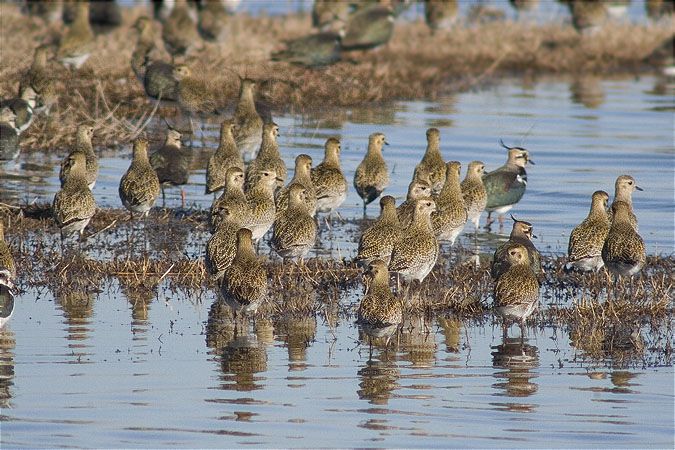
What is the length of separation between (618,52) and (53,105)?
17.7 meters

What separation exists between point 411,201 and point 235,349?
4129 mm

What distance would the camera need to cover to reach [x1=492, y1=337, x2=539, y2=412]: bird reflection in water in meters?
9.16

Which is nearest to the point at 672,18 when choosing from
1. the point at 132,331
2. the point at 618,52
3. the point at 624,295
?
the point at 618,52

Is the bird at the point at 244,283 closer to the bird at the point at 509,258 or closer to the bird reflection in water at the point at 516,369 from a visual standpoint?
the bird reflection in water at the point at 516,369

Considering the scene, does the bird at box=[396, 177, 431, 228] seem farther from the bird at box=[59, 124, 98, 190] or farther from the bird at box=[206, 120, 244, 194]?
the bird at box=[59, 124, 98, 190]

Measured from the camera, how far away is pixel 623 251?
12.1m

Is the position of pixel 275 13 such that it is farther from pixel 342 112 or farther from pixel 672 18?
pixel 342 112

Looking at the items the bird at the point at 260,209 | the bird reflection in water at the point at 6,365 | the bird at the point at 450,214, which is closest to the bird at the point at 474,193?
the bird at the point at 450,214

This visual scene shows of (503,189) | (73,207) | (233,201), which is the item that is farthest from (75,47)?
(233,201)

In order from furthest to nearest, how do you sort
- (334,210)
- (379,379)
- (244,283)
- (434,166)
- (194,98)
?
1. (194,98)
2. (334,210)
3. (434,166)
4. (244,283)
5. (379,379)

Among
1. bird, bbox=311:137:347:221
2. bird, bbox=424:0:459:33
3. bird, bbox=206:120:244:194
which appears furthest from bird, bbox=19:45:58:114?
bird, bbox=424:0:459:33

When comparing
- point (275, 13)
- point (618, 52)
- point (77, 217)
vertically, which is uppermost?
point (275, 13)

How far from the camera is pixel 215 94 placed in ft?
78.3

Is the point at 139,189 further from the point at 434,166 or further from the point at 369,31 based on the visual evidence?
the point at 369,31
